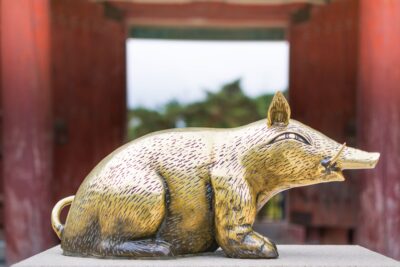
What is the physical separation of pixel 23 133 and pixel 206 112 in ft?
20.0

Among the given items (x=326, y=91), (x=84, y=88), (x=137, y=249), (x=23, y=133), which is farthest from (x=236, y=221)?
(x=326, y=91)

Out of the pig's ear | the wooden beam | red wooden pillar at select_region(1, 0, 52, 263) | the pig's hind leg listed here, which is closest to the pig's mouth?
the pig's ear

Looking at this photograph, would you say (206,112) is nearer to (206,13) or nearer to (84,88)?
(206,13)

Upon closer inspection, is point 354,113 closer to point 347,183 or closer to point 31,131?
point 347,183

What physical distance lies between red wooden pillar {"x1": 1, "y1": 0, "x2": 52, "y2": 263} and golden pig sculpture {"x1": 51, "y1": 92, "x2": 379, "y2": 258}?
247 centimetres

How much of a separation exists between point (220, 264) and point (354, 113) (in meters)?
3.98

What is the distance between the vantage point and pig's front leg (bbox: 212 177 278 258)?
1.95 meters

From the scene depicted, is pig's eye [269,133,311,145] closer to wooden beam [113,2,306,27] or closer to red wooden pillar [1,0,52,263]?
red wooden pillar [1,0,52,263]

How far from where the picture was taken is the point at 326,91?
5.79 m

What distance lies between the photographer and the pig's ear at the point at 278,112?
1993 mm

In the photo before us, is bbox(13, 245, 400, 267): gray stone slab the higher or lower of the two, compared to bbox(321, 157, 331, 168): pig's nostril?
lower

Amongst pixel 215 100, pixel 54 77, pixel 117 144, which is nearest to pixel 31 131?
pixel 54 77

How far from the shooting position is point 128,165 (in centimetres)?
199

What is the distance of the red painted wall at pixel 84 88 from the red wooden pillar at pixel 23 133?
2.54 ft
